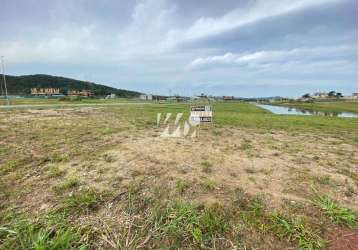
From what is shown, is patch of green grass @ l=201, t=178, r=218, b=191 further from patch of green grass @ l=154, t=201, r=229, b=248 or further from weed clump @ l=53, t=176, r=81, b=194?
weed clump @ l=53, t=176, r=81, b=194

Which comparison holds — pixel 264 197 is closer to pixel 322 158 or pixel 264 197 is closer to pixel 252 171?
pixel 252 171

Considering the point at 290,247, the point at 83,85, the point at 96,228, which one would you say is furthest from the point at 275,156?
the point at 83,85

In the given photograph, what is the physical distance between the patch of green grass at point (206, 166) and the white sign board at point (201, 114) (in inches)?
186

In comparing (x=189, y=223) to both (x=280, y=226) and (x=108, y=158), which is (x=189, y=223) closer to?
(x=280, y=226)

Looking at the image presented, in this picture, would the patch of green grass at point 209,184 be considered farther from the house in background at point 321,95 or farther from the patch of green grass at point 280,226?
the house in background at point 321,95

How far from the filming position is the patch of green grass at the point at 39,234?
→ 2.09 metres

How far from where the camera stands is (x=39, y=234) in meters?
2.19

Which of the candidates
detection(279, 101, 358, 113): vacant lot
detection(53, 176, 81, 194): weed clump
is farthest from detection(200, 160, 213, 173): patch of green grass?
detection(279, 101, 358, 113): vacant lot

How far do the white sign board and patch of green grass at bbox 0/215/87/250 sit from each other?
738 cm

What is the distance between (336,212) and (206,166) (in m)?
2.26

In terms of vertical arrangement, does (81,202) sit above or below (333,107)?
above

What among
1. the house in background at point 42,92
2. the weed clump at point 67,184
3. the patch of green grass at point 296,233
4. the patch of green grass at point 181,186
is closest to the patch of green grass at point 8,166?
the weed clump at point 67,184

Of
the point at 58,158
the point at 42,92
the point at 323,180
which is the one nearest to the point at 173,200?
the point at 323,180

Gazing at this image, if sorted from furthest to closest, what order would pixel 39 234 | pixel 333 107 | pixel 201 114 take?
pixel 333 107, pixel 201 114, pixel 39 234
